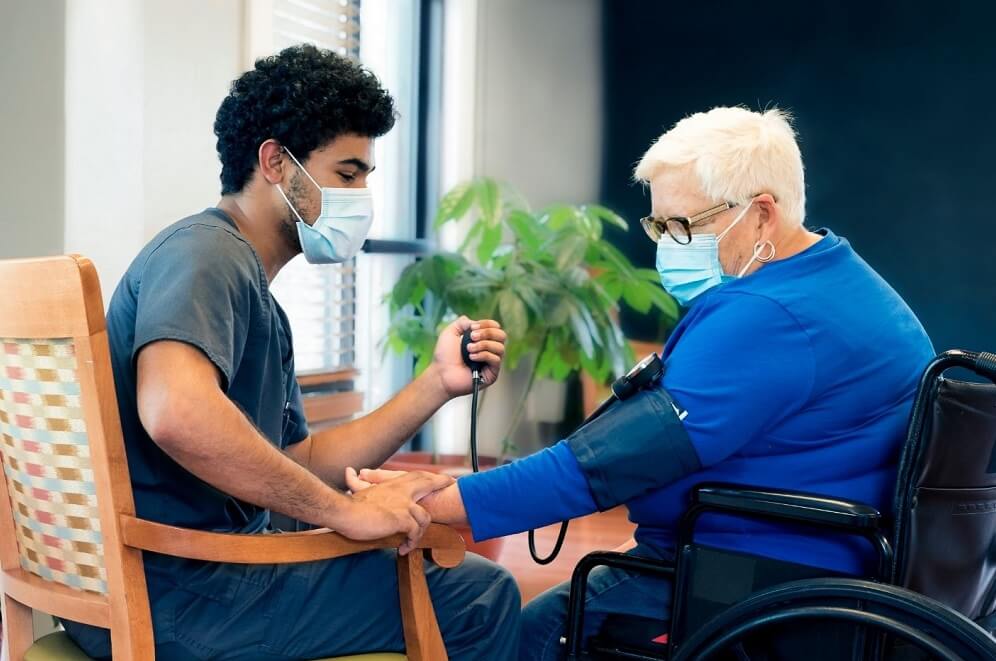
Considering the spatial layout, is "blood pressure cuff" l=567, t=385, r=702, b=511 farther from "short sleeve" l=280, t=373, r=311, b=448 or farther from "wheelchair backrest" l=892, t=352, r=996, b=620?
"short sleeve" l=280, t=373, r=311, b=448

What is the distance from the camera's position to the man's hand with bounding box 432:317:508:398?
1866mm

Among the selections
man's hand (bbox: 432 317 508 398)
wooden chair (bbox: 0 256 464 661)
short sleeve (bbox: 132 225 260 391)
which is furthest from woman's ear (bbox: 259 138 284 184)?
wooden chair (bbox: 0 256 464 661)

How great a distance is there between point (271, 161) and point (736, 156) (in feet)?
2.42

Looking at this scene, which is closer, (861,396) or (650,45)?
(861,396)

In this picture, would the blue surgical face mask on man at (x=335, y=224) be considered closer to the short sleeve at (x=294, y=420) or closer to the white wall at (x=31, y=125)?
the short sleeve at (x=294, y=420)

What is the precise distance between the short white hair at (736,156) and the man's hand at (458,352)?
1.41ft

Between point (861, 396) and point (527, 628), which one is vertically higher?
point (861, 396)

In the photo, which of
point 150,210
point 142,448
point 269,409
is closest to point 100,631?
point 142,448

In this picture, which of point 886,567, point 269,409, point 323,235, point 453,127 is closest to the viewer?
point 886,567

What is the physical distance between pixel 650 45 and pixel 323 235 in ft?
11.8

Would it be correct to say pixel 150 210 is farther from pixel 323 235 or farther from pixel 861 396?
pixel 861 396

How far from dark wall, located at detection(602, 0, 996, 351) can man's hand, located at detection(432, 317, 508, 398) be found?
3173 mm

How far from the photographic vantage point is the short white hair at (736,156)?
63.5 inches

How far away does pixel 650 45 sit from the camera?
5.02 metres
